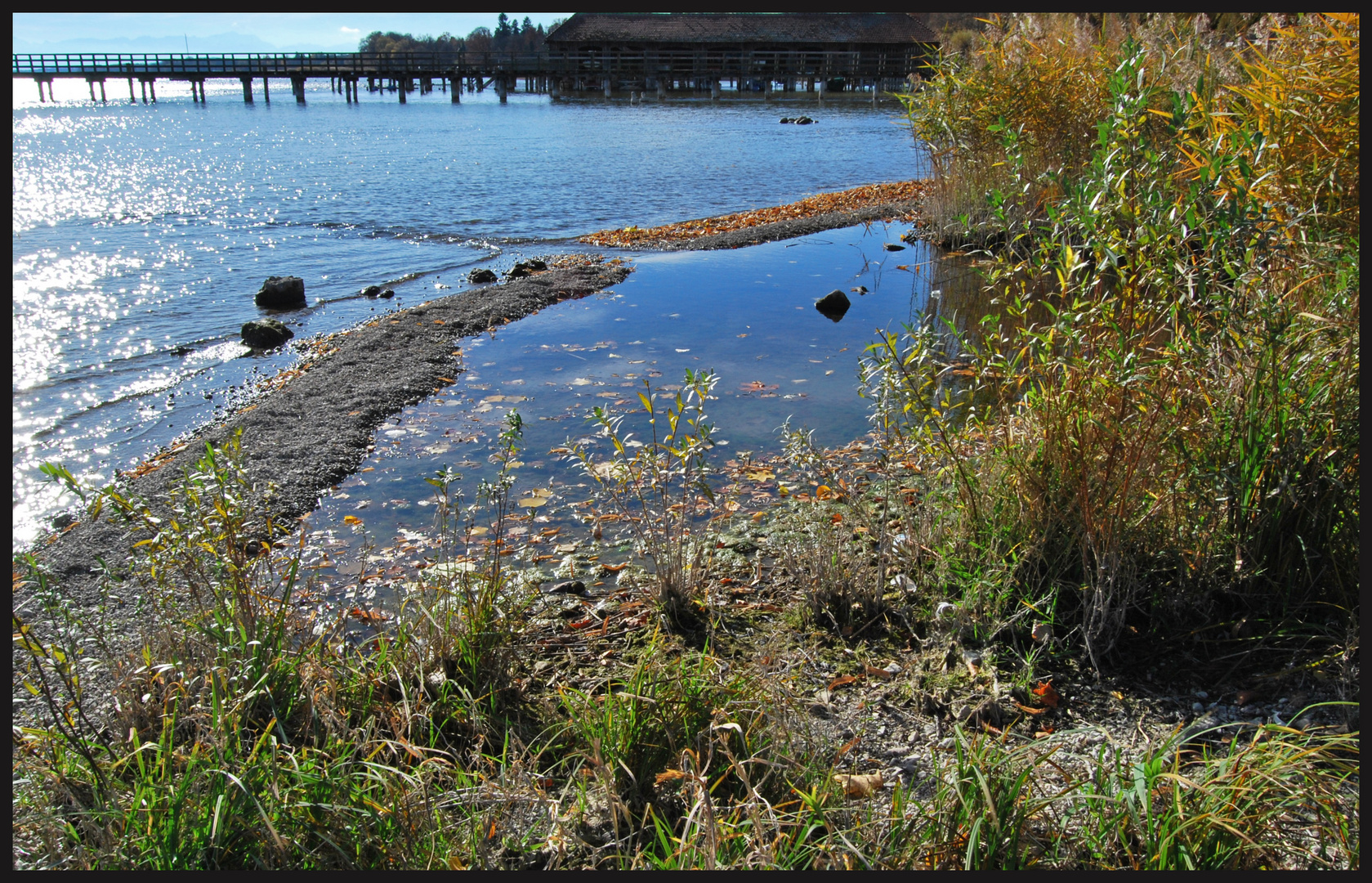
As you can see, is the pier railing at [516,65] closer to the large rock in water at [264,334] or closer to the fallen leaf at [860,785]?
the large rock in water at [264,334]

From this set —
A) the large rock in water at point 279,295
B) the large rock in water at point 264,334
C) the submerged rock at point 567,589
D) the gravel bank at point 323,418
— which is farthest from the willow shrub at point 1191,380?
the large rock in water at point 279,295

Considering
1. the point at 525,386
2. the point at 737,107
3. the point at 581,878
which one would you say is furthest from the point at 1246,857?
the point at 737,107

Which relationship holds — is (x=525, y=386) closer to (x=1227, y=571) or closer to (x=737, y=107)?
(x=1227, y=571)

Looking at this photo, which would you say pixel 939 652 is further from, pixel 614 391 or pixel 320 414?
pixel 320 414

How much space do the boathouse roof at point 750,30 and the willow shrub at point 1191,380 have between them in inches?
2430

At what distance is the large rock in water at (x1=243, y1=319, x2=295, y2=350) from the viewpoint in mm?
9258

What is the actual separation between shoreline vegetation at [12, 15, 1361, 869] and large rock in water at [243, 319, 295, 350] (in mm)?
5871

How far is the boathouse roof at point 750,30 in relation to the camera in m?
59.0

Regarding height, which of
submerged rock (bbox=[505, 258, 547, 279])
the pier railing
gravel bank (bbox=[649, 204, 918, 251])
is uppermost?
the pier railing

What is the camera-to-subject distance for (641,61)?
6194 centimetres

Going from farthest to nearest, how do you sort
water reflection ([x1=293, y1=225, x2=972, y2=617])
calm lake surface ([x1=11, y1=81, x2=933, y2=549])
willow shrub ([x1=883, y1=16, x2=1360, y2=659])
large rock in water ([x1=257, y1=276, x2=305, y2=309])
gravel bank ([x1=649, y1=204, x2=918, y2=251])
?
1. gravel bank ([x1=649, y1=204, x2=918, y2=251])
2. large rock in water ([x1=257, y1=276, x2=305, y2=309])
3. calm lake surface ([x1=11, y1=81, x2=933, y2=549])
4. water reflection ([x1=293, y1=225, x2=972, y2=617])
5. willow shrub ([x1=883, y1=16, x2=1360, y2=659])

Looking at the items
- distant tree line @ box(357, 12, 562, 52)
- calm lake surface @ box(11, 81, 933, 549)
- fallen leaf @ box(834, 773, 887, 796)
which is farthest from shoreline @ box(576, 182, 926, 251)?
distant tree line @ box(357, 12, 562, 52)

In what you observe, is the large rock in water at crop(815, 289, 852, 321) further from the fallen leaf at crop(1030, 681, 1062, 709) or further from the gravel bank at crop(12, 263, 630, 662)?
the fallen leaf at crop(1030, 681, 1062, 709)

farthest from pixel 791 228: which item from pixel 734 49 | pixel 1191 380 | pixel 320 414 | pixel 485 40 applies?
pixel 485 40
